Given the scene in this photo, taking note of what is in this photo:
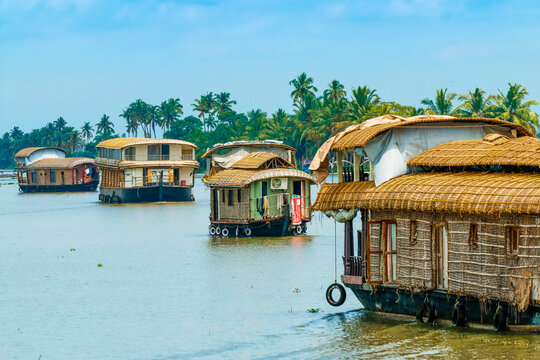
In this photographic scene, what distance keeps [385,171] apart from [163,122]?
482ft

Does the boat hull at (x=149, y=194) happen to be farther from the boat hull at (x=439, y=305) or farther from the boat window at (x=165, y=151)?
the boat hull at (x=439, y=305)

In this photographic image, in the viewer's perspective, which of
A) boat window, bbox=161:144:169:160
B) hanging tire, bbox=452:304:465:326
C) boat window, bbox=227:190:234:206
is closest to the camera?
hanging tire, bbox=452:304:465:326

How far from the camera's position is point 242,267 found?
33281mm

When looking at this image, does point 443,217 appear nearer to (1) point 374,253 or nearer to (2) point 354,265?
(1) point 374,253

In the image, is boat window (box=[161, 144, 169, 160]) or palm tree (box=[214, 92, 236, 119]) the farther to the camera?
palm tree (box=[214, 92, 236, 119])

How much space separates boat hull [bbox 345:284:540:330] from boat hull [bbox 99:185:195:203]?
50912mm

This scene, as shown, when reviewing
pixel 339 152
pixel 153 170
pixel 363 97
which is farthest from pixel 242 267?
pixel 363 97

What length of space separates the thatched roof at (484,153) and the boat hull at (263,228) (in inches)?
801

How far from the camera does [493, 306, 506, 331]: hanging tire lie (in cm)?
1870

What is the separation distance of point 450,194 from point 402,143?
3.19 meters

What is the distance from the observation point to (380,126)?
22.1 metres

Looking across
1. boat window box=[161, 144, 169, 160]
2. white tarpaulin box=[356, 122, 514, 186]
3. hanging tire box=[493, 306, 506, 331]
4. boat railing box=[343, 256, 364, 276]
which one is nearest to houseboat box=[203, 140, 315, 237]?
boat railing box=[343, 256, 364, 276]

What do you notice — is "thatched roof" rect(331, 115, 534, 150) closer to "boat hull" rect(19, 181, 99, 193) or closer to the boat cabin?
the boat cabin

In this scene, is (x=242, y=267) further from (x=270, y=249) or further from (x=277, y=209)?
(x=277, y=209)
